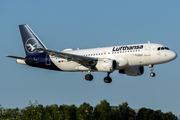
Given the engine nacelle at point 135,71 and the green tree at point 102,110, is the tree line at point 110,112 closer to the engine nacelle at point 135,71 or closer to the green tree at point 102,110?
the green tree at point 102,110

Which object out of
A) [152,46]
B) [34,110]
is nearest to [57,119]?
[34,110]

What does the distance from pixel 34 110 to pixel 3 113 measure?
3.77m

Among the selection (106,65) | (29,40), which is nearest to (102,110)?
(29,40)

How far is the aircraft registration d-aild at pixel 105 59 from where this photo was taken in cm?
5881

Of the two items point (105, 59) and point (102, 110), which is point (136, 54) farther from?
point (102, 110)

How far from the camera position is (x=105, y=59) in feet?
199

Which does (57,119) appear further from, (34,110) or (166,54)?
(166,54)

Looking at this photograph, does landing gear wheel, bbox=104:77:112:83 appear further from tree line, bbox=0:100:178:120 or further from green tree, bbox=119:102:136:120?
green tree, bbox=119:102:136:120

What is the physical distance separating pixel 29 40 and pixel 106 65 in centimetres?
1806

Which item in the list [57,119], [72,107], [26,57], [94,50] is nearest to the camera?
[57,119]

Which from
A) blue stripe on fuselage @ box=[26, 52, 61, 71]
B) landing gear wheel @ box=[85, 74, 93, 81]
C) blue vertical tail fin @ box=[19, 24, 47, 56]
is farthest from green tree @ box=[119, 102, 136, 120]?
landing gear wheel @ box=[85, 74, 93, 81]

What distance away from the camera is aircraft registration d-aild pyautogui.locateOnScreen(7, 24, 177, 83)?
58812mm

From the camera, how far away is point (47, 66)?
216 ft

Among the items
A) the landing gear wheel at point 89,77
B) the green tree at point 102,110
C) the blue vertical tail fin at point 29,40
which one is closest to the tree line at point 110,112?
the green tree at point 102,110
